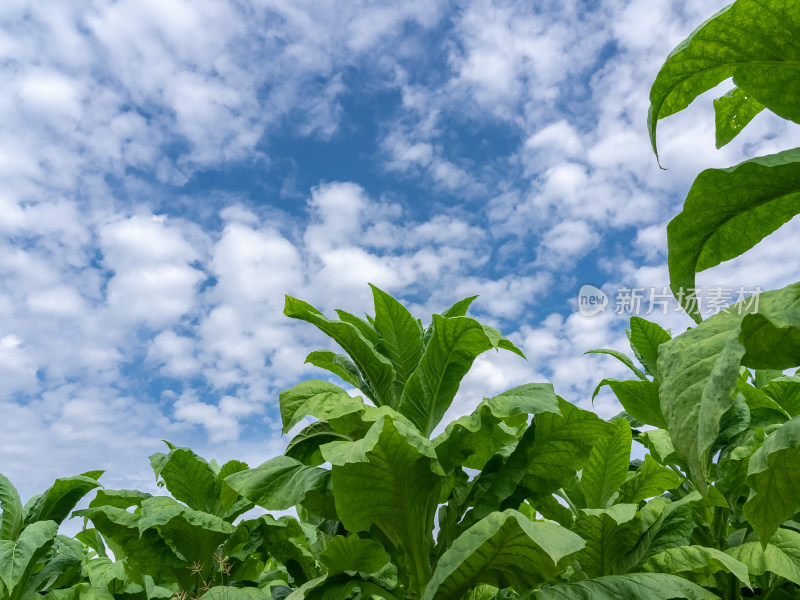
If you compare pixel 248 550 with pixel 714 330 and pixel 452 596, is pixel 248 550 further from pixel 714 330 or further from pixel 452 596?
pixel 714 330

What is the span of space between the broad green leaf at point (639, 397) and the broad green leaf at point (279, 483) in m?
1.91

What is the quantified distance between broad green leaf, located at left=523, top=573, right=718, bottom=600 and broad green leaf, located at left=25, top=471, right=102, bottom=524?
3.30 metres

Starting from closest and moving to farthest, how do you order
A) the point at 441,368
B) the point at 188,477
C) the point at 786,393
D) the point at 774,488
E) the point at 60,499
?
the point at 774,488, the point at 441,368, the point at 786,393, the point at 188,477, the point at 60,499

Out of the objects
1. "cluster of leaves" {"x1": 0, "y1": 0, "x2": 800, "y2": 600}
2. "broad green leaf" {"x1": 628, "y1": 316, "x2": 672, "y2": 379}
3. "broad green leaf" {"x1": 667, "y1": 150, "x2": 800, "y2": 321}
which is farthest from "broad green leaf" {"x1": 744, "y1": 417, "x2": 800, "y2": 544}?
"broad green leaf" {"x1": 628, "y1": 316, "x2": 672, "y2": 379}

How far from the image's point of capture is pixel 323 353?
11.2 feet

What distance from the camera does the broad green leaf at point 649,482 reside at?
376 cm

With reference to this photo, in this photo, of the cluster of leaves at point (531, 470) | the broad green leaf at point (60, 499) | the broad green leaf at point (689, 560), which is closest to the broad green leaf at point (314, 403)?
the cluster of leaves at point (531, 470)

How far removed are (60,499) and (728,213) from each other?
4630mm

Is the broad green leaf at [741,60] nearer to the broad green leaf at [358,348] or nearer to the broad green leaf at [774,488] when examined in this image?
the broad green leaf at [774,488]

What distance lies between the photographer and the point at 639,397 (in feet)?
13.1

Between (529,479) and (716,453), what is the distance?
1482 millimetres

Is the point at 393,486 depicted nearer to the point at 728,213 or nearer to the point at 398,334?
the point at 398,334

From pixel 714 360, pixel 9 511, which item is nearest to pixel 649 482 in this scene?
pixel 714 360

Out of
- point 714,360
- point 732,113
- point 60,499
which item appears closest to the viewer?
point 714,360
